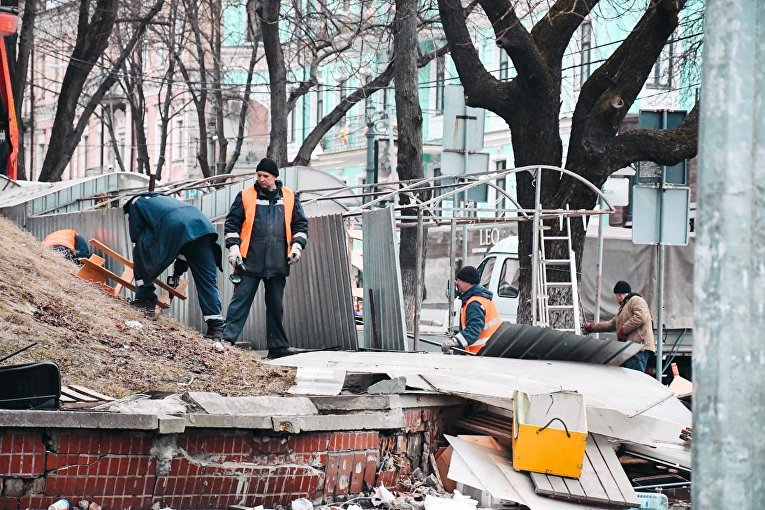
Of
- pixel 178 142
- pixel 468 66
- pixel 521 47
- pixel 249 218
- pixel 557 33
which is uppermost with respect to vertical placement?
pixel 557 33

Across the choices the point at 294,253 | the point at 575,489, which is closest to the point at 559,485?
the point at 575,489

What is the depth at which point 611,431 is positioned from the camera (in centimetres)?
812

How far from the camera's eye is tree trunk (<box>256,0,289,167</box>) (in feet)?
68.8

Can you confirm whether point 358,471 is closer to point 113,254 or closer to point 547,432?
point 547,432

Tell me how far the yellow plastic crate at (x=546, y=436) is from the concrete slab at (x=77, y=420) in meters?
2.26

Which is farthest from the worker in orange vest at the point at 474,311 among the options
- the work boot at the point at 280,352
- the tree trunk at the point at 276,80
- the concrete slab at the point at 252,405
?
the tree trunk at the point at 276,80

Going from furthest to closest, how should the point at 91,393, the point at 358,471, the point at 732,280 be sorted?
the point at 91,393 < the point at 358,471 < the point at 732,280

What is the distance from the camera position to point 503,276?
18.8 m

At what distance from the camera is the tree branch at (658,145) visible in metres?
14.2

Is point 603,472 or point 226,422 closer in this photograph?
point 226,422

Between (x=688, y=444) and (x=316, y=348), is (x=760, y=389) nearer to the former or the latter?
(x=688, y=444)

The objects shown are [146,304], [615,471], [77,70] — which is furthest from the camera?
[77,70]

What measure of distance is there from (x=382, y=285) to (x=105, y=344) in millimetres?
3216

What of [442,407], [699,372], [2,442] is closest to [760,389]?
[699,372]
